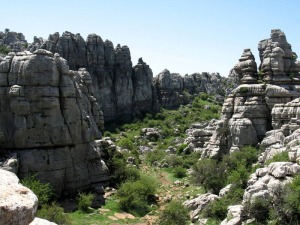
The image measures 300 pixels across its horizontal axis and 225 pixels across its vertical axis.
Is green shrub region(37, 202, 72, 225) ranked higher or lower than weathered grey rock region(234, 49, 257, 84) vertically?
lower

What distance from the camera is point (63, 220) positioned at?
19625mm

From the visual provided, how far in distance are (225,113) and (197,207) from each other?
13902mm

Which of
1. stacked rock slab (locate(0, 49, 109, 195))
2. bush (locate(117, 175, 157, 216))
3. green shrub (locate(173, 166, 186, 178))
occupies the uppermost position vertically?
stacked rock slab (locate(0, 49, 109, 195))

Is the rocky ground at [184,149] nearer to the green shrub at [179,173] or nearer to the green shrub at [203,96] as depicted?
the green shrub at [179,173]

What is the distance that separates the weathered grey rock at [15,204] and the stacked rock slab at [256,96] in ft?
91.1

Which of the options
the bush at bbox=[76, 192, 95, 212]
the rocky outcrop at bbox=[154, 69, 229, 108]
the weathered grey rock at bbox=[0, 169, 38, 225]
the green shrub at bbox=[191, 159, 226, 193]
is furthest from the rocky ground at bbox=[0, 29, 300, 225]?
the rocky outcrop at bbox=[154, 69, 229, 108]

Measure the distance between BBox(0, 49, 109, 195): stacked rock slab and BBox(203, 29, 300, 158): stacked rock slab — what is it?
563 inches

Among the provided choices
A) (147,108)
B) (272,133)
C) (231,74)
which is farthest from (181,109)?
(272,133)

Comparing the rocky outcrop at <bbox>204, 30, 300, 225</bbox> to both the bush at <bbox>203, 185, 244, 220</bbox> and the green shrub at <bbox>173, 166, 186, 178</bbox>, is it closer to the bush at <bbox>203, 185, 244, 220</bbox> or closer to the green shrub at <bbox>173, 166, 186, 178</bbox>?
the green shrub at <bbox>173, 166, 186, 178</bbox>

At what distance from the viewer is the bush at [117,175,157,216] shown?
25281 mm

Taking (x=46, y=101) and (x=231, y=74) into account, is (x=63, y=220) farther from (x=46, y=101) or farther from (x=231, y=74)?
(x=231, y=74)

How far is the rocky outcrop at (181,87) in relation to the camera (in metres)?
83.3

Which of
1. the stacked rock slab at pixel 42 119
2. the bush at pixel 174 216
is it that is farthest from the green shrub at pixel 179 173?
the bush at pixel 174 216

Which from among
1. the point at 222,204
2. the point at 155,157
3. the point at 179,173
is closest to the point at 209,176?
the point at 222,204
